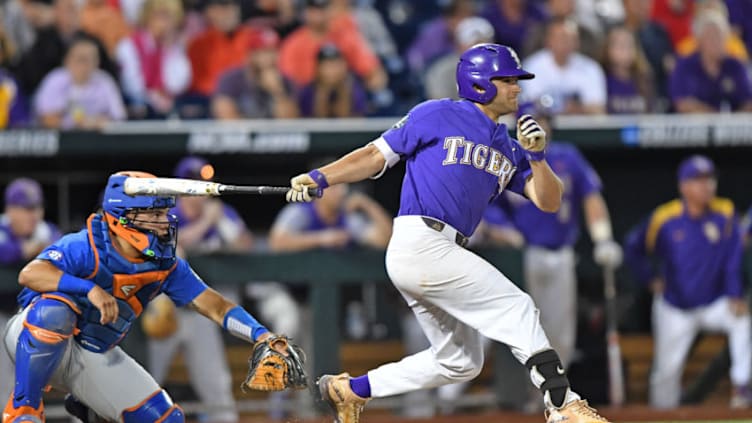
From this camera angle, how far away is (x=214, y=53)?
1070 centimetres

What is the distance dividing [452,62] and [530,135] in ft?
15.4

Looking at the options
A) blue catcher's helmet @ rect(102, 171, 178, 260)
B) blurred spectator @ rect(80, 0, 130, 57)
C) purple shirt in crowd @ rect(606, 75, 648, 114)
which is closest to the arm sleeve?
blue catcher's helmet @ rect(102, 171, 178, 260)

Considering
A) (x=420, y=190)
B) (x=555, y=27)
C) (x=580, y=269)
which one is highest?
(x=555, y=27)

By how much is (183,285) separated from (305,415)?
11.6ft

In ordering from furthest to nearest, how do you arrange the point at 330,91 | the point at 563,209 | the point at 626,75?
the point at 626,75, the point at 330,91, the point at 563,209

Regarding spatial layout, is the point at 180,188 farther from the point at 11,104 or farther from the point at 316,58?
the point at 316,58

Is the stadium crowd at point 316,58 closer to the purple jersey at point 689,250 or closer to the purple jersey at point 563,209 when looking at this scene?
the purple jersey at point 563,209

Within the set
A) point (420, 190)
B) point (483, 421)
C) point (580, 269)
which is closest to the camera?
point (420, 190)

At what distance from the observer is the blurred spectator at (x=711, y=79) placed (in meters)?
10.8

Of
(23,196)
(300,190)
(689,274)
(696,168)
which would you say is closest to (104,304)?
(300,190)

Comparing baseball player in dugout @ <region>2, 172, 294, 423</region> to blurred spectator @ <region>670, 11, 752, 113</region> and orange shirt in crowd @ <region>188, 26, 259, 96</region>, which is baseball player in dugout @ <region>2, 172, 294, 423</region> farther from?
blurred spectator @ <region>670, 11, 752, 113</region>

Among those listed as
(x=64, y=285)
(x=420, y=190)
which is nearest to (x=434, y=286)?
(x=420, y=190)

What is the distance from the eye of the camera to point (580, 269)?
406 inches

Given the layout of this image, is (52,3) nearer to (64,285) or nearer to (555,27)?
(555,27)
